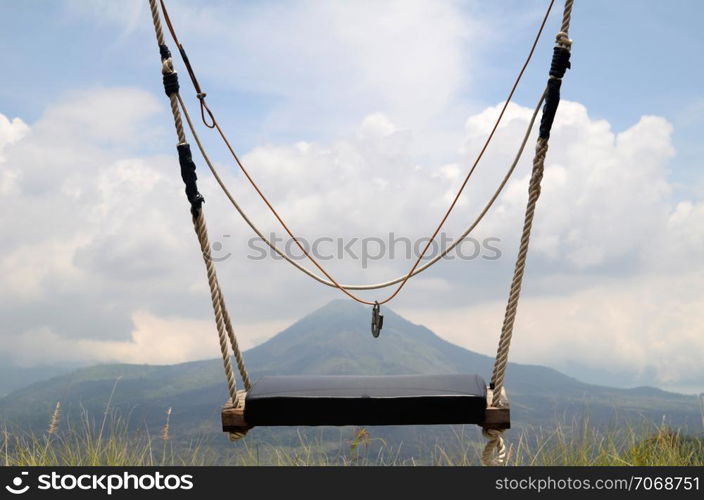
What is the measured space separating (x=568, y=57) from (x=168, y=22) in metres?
2.11

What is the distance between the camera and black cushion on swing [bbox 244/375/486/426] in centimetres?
351

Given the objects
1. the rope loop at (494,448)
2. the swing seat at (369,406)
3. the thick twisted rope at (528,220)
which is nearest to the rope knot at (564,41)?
the thick twisted rope at (528,220)

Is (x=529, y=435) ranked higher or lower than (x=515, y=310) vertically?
lower

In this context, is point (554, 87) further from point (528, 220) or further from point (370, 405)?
point (370, 405)

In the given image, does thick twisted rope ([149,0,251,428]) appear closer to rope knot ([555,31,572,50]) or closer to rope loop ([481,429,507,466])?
rope loop ([481,429,507,466])

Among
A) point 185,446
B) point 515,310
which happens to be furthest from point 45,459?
point 515,310

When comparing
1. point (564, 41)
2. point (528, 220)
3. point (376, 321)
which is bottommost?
point (376, 321)

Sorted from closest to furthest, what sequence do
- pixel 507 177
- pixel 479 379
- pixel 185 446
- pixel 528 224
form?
pixel 528 224, pixel 479 379, pixel 507 177, pixel 185 446

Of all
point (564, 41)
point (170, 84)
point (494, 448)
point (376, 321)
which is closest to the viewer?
point (564, 41)

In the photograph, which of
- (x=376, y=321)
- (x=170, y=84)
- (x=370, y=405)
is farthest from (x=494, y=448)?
(x=170, y=84)

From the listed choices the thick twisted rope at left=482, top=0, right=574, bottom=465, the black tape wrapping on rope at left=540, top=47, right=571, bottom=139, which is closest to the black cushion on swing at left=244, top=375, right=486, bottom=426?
the thick twisted rope at left=482, top=0, right=574, bottom=465

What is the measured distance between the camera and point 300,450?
4703 millimetres

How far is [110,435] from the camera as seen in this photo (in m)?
4.61
